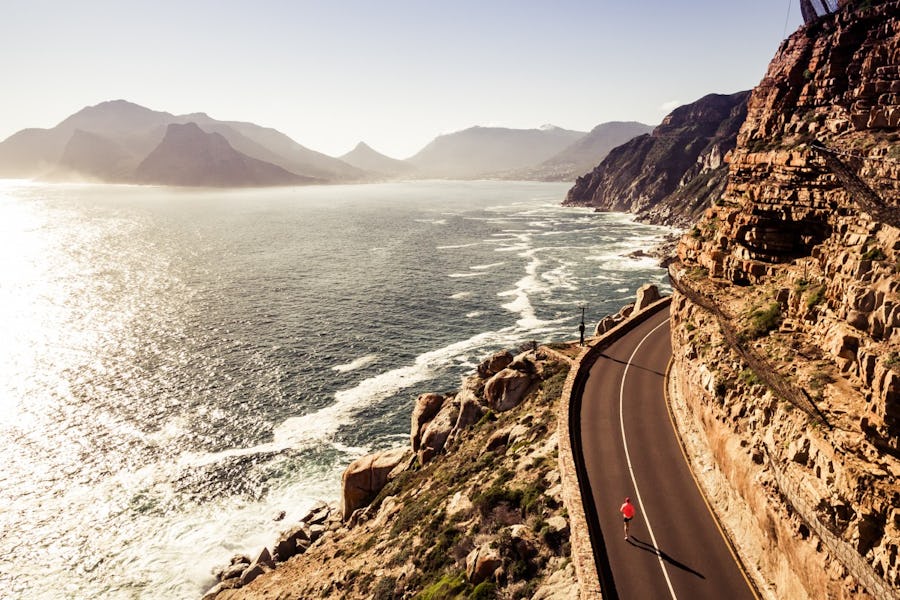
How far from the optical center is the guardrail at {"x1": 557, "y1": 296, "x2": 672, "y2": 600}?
2031cm

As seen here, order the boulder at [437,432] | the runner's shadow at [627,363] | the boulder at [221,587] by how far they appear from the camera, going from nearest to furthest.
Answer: the boulder at [221,587]
the runner's shadow at [627,363]
the boulder at [437,432]

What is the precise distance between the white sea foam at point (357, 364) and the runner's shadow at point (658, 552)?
150 ft

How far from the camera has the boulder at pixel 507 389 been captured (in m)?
41.4

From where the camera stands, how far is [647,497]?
25.6m

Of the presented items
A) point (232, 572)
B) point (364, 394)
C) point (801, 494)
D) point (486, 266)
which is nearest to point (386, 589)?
point (232, 572)

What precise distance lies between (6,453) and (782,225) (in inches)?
2744

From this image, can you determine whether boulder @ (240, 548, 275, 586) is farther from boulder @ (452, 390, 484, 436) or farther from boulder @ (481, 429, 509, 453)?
boulder @ (481, 429, 509, 453)

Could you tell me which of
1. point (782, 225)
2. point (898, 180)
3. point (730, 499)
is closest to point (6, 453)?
point (730, 499)

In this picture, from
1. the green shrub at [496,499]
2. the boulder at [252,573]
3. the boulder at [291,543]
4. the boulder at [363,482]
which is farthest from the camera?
the boulder at [363,482]

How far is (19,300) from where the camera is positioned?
308 ft

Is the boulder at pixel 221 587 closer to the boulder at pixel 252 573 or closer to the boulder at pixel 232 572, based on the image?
the boulder at pixel 252 573

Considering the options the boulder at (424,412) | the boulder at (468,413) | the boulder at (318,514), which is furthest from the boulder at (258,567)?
the boulder at (468,413)

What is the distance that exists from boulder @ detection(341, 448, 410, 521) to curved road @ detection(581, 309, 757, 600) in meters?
17.6

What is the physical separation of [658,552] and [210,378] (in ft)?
183
